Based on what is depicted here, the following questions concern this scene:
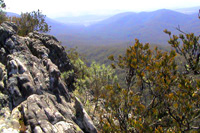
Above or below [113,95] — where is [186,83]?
above

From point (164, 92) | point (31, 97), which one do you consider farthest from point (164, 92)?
point (31, 97)

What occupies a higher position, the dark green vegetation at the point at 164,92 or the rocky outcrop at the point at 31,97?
the dark green vegetation at the point at 164,92

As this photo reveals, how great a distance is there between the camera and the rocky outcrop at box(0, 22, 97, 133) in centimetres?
1446

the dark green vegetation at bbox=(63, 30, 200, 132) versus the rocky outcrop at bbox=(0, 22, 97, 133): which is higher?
the dark green vegetation at bbox=(63, 30, 200, 132)

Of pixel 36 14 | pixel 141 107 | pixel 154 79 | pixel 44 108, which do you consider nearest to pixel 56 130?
pixel 44 108

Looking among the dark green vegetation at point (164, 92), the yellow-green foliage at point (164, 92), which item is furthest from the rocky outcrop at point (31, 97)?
the yellow-green foliage at point (164, 92)

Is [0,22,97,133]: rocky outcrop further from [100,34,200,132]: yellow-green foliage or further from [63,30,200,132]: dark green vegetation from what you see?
[100,34,200,132]: yellow-green foliage

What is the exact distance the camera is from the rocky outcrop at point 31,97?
14.5m

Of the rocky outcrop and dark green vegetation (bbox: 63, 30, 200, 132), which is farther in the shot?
the rocky outcrop

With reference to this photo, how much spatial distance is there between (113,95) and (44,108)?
9.15 metres

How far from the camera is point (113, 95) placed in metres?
11.3

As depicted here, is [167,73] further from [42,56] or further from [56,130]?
[42,56]

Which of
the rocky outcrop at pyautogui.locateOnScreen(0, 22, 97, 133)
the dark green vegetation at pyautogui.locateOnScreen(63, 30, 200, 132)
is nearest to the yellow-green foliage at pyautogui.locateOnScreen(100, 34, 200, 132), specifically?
the dark green vegetation at pyautogui.locateOnScreen(63, 30, 200, 132)

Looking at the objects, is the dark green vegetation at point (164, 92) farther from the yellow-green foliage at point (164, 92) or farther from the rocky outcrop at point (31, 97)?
the rocky outcrop at point (31, 97)
